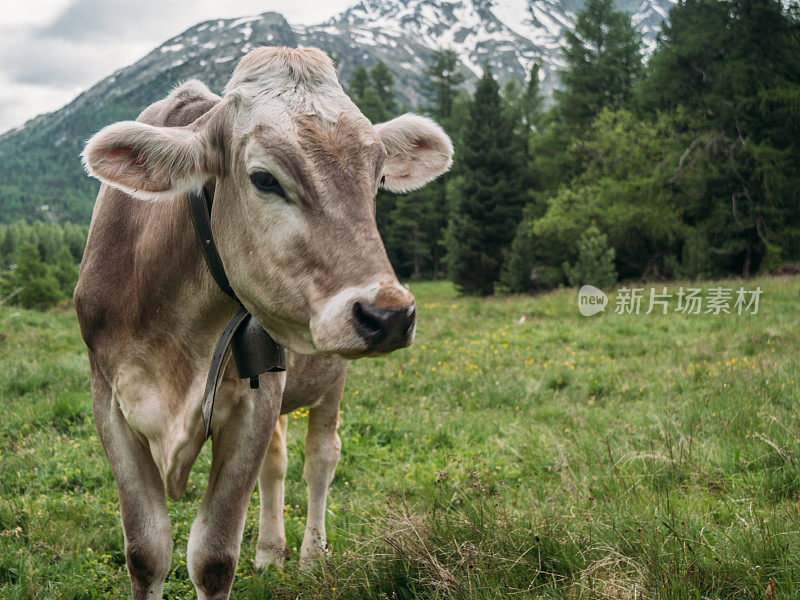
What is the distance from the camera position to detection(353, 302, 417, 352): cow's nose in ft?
5.26

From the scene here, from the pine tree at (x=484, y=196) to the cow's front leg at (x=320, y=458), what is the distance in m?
25.1

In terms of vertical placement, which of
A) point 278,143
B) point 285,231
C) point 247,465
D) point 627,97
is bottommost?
point 247,465

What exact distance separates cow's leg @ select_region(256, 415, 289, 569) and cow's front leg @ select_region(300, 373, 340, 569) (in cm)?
16

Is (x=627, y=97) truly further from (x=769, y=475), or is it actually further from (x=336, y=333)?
(x=336, y=333)

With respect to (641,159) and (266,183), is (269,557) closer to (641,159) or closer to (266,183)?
(266,183)

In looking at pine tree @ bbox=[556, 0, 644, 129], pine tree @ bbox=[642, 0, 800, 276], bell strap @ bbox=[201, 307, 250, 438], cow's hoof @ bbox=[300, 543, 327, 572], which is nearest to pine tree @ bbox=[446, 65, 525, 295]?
pine tree @ bbox=[556, 0, 644, 129]

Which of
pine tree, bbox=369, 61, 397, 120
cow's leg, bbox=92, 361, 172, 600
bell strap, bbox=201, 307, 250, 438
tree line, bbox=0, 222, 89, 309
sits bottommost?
tree line, bbox=0, 222, 89, 309

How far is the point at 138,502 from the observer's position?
2.60 meters

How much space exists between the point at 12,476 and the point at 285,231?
12.3 feet

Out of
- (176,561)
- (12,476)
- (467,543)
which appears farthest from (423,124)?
(12,476)

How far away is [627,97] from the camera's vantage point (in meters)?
30.5

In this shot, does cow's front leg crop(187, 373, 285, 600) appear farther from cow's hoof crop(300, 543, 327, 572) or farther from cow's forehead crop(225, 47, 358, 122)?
cow's forehead crop(225, 47, 358, 122)

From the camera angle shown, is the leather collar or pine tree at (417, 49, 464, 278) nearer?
the leather collar

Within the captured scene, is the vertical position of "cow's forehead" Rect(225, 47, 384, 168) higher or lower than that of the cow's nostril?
higher
